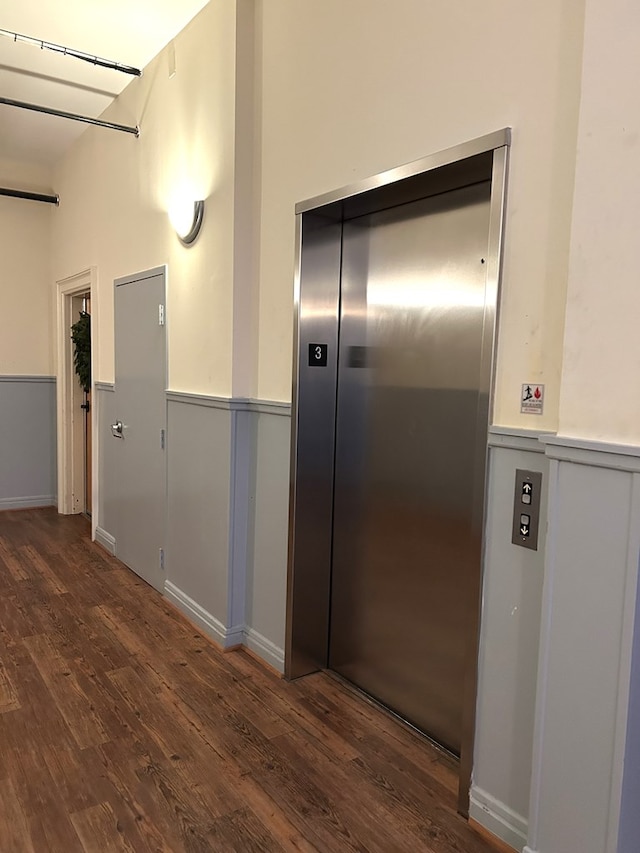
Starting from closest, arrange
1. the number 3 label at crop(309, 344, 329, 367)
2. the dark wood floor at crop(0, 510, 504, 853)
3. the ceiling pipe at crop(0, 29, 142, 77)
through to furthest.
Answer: the dark wood floor at crop(0, 510, 504, 853) → the number 3 label at crop(309, 344, 329, 367) → the ceiling pipe at crop(0, 29, 142, 77)

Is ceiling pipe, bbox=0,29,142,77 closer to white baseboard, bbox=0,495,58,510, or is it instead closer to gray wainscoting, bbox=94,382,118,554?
gray wainscoting, bbox=94,382,118,554

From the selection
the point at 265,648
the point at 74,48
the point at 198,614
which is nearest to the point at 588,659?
the point at 265,648

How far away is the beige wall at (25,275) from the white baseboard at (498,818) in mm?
5252

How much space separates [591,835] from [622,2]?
1940 mm

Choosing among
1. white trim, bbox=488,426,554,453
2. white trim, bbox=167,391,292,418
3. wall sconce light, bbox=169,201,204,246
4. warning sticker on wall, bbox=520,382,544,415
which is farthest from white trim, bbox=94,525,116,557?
warning sticker on wall, bbox=520,382,544,415

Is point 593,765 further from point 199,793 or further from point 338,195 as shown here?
point 338,195

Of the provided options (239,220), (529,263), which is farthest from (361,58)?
(529,263)

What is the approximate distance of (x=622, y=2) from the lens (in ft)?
4.52

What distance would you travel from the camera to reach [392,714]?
97.4 inches

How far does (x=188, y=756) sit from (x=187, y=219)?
95.5 inches

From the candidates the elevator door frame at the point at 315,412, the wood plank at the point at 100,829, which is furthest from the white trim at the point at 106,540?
the wood plank at the point at 100,829

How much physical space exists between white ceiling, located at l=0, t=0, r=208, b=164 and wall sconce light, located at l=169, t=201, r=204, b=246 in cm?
91

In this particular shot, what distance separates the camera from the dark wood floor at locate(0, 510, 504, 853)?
1.83 m

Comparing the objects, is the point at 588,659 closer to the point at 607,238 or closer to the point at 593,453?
the point at 593,453
